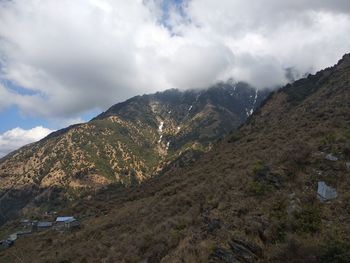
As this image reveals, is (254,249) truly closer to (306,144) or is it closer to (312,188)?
(312,188)

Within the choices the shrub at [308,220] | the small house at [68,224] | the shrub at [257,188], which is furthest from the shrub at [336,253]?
the small house at [68,224]

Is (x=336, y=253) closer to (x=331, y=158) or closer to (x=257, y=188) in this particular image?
(x=257, y=188)

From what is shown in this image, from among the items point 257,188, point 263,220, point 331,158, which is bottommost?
point 263,220

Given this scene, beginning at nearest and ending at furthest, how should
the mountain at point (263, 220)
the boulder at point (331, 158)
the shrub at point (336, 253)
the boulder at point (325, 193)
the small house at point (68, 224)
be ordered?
the shrub at point (336, 253), the mountain at point (263, 220), the boulder at point (325, 193), the boulder at point (331, 158), the small house at point (68, 224)

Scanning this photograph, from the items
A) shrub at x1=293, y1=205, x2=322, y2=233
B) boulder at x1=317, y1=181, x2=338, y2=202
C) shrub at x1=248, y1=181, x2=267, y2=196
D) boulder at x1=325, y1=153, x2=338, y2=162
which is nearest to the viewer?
shrub at x1=293, y1=205, x2=322, y2=233

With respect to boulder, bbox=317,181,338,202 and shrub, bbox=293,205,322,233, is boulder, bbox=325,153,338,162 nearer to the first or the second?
boulder, bbox=317,181,338,202

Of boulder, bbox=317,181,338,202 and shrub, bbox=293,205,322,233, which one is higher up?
boulder, bbox=317,181,338,202

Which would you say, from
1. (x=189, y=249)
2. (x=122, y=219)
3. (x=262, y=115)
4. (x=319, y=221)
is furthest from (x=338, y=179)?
(x=262, y=115)

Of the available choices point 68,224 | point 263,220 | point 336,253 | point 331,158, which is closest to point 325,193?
point 263,220

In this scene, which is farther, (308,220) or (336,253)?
(308,220)

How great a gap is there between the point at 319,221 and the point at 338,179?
495 cm

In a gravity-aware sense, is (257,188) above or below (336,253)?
above

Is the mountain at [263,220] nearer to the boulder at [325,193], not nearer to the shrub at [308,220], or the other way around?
the shrub at [308,220]

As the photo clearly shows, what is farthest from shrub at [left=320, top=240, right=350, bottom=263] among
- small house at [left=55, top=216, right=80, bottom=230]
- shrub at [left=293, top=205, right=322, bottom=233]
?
small house at [left=55, top=216, right=80, bottom=230]
